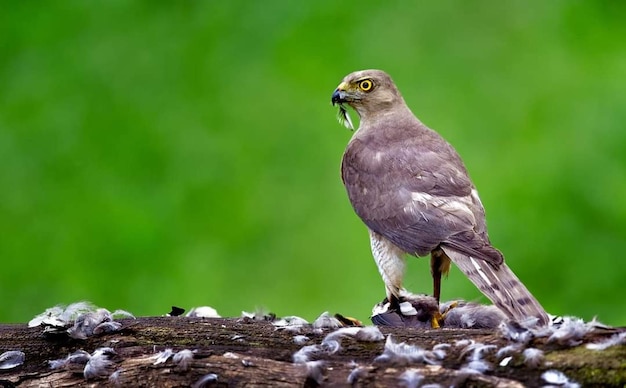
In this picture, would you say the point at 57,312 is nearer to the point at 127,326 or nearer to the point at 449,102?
the point at 127,326

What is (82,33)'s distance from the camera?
11.1 meters

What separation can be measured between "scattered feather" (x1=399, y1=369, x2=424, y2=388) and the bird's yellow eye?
3883mm

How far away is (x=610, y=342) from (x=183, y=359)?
1462 millimetres

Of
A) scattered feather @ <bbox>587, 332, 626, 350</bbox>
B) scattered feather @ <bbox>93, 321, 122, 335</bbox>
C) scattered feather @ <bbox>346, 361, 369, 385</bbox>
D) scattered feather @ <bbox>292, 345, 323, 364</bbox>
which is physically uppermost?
scattered feather @ <bbox>93, 321, 122, 335</bbox>

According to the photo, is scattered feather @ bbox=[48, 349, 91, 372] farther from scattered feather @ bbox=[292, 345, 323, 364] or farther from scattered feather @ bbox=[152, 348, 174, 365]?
scattered feather @ bbox=[292, 345, 323, 364]

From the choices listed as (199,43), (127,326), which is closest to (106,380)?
(127,326)

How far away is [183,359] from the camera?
4.49 meters

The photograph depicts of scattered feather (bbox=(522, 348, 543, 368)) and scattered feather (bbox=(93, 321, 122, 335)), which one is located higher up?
scattered feather (bbox=(93, 321, 122, 335))

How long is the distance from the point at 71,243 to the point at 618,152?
172 inches

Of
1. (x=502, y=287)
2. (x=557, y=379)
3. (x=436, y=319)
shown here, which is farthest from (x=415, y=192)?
(x=557, y=379)

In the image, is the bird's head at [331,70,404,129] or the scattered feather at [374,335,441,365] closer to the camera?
the scattered feather at [374,335,441,365]

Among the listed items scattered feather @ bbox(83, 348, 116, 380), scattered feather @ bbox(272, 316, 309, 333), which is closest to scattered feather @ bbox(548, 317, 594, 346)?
scattered feather @ bbox(272, 316, 309, 333)

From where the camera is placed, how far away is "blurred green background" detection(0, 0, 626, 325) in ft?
31.8

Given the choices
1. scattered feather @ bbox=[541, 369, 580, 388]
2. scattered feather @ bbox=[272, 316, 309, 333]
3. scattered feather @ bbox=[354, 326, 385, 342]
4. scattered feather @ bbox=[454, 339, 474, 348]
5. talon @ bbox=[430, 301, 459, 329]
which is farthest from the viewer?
talon @ bbox=[430, 301, 459, 329]
